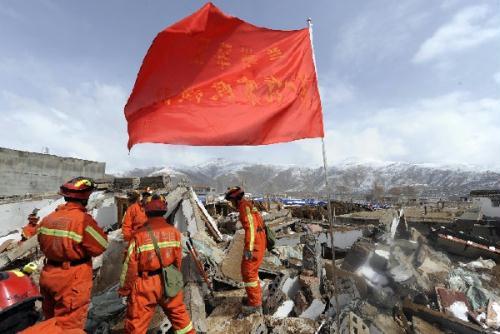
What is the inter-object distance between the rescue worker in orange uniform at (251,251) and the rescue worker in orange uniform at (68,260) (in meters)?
2.09

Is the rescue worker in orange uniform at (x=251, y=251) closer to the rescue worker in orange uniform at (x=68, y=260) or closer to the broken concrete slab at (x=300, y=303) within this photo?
the broken concrete slab at (x=300, y=303)

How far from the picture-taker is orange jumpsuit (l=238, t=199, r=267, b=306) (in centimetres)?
477

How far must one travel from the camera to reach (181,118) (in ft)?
11.7

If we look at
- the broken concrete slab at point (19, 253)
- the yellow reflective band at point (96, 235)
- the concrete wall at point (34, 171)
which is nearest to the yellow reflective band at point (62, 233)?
the yellow reflective band at point (96, 235)

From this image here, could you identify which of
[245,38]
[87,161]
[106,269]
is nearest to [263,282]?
[106,269]

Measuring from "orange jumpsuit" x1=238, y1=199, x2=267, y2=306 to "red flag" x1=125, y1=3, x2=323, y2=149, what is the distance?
1.80 meters

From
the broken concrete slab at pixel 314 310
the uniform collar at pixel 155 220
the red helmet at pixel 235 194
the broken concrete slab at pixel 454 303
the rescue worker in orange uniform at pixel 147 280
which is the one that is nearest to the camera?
the rescue worker in orange uniform at pixel 147 280

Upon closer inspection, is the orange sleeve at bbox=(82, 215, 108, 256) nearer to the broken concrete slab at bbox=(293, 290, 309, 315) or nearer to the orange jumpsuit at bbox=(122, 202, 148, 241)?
the broken concrete slab at bbox=(293, 290, 309, 315)

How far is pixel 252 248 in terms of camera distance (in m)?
4.95

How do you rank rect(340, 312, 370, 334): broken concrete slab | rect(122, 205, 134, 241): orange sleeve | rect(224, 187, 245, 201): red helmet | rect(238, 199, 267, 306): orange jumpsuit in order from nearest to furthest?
rect(340, 312, 370, 334): broken concrete slab → rect(238, 199, 267, 306): orange jumpsuit → rect(224, 187, 245, 201): red helmet → rect(122, 205, 134, 241): orange sleeve

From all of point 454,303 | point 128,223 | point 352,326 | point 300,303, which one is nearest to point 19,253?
point 128,223

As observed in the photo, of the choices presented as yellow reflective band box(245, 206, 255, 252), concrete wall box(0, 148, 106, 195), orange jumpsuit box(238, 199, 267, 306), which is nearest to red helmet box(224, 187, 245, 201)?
orange jumpsuit box(238, 199, 267, 306)

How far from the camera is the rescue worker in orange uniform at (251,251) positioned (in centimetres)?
473

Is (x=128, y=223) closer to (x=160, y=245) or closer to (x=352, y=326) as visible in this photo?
(x=160, y=245)
